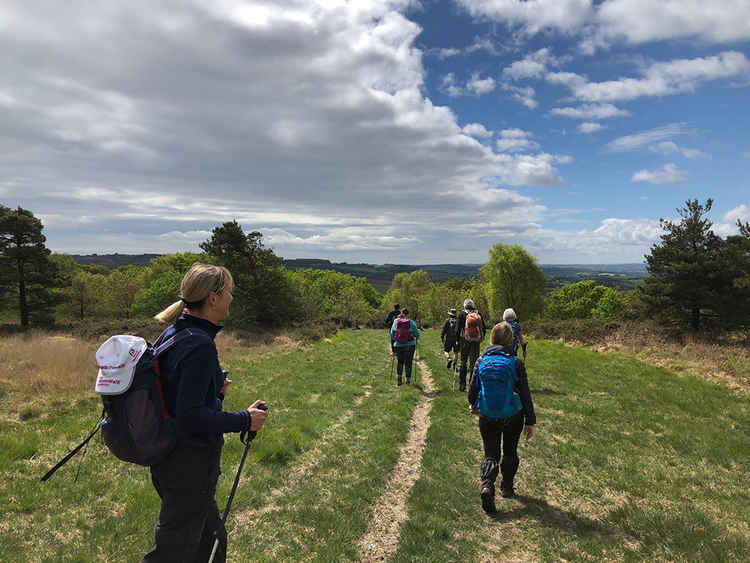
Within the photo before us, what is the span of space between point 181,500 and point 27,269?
39.4 metres

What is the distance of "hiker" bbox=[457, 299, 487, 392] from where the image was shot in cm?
1079

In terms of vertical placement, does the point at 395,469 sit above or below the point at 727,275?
below

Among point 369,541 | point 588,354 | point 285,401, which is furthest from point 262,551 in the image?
point 588,354

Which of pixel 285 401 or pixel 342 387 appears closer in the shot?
pixel 285 401

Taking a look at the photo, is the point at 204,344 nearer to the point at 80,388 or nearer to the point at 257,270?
the point at 80,388

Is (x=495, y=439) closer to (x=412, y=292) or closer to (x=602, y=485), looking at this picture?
(x=602, y=485)

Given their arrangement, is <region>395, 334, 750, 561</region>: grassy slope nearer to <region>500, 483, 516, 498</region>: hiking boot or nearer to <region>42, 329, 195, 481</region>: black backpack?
<region>500, 483, 516, 498</region>: hiking boot

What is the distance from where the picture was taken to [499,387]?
516 centimetres

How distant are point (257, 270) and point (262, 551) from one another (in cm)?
3077

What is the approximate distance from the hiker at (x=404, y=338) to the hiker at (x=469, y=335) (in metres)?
1.47

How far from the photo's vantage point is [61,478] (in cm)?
567

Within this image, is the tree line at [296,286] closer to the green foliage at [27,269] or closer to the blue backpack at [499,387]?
the green foliage at [27,269]

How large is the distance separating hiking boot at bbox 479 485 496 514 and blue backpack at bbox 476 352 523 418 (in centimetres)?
100

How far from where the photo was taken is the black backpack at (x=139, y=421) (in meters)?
2.30
